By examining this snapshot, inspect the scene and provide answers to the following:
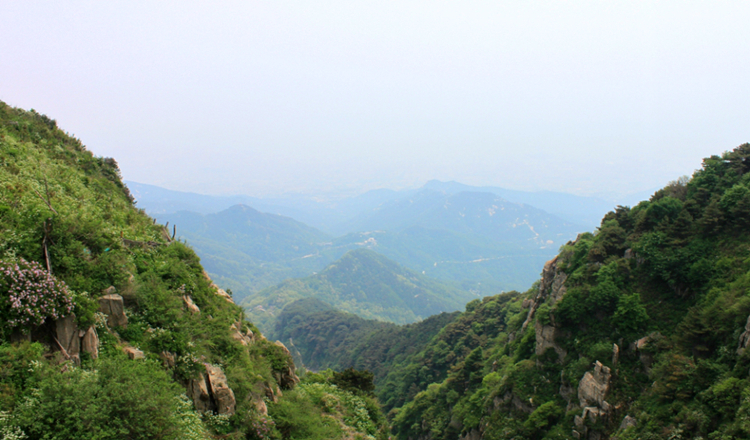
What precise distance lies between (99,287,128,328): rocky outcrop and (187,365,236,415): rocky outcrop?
363cm

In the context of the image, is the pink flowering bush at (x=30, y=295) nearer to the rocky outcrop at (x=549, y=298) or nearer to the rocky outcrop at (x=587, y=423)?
the rocky outcrop at (x=587, y=423)

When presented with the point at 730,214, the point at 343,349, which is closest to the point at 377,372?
the point at 343,349

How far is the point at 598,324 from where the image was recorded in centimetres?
2862

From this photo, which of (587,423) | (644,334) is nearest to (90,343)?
(587,423)

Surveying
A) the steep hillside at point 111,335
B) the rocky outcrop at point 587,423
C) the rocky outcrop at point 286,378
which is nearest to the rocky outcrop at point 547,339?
the rocky outcrop at point 587,423

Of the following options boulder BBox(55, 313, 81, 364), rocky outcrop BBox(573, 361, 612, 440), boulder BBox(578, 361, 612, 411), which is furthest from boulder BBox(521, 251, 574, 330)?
boulder BBox(55, 313, 81, 364)

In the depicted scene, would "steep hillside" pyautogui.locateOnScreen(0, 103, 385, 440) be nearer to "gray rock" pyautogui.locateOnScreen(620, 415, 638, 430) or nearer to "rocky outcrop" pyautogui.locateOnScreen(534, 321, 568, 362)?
"gray rock" pyautogui.locateOnScreen(620, 415, 638, 430)

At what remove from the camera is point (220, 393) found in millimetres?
15586

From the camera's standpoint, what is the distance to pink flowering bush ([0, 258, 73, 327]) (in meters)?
10.6

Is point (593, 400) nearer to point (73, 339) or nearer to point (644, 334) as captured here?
point (644, 334)

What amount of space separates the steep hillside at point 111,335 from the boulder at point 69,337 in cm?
4

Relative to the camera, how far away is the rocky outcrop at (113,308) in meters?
13.5

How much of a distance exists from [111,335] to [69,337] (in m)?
1.55

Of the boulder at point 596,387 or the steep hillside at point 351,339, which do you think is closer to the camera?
the boulder at point 596,387
